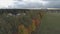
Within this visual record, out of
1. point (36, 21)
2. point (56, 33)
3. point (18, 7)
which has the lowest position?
point (56, 33)

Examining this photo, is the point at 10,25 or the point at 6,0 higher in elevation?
the point at 6,0

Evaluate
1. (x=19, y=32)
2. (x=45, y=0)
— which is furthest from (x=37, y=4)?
(x=19, y=32)

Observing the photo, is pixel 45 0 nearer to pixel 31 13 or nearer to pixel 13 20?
pixel 31 13

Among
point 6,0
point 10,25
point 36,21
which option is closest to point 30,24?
point 36,21

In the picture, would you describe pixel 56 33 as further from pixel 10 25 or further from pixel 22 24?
pixel 10 25
